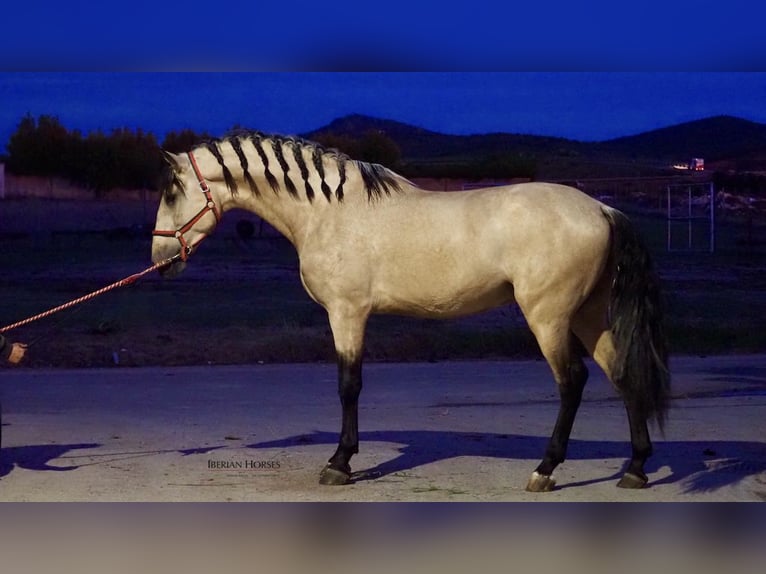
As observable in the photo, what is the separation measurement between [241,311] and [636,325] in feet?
12.9

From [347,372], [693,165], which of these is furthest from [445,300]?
[693,165]

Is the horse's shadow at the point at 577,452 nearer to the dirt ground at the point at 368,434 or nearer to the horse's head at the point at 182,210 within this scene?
the dirt ground at the point at 368,434

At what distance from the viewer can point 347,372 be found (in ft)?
17.0

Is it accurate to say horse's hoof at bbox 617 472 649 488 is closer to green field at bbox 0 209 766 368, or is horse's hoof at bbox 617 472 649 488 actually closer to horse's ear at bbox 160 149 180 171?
horse's ear at bbox 160 149 180 171

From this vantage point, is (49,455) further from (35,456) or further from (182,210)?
(182,210)

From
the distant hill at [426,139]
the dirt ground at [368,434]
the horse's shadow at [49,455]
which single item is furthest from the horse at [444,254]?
the distant hill at [426,139]

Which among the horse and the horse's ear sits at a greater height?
the horse's ear

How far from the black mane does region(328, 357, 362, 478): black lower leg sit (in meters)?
0.79

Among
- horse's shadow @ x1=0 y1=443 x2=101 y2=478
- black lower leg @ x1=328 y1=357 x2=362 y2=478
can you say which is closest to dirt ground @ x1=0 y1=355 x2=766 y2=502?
horse's shadow @ x1=0 y1=443 x2=101 y2=478

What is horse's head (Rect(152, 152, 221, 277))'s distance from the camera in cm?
526

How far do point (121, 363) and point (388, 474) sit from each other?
12.0ft

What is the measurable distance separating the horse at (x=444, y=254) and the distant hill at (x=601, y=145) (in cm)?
250

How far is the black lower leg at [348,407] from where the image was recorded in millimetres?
5191

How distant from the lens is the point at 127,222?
25.9ft
